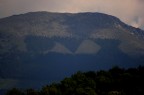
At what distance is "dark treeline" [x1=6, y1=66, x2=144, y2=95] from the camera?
428ft

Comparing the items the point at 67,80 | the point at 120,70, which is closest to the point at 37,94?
the point at 67,80

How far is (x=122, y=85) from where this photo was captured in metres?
145

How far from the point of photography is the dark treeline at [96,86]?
130600mm

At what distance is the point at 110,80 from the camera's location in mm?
148125

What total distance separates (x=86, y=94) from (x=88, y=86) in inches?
616

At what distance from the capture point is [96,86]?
14400cm

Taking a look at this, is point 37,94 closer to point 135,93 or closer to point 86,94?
point 86,94

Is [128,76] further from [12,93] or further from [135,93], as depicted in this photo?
[12,93]

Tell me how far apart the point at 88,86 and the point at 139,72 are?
116 feet

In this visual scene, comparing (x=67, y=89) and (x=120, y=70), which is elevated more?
(x=120, y=70)

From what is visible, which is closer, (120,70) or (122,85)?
(122,85)

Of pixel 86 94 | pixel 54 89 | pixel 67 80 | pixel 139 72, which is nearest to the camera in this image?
pixel 86 94

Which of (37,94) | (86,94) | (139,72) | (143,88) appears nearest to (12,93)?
(37,94)

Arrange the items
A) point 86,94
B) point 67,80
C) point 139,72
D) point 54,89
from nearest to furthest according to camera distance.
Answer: point 86,94 → point 54,89 → point 67,80 → point 139,72
